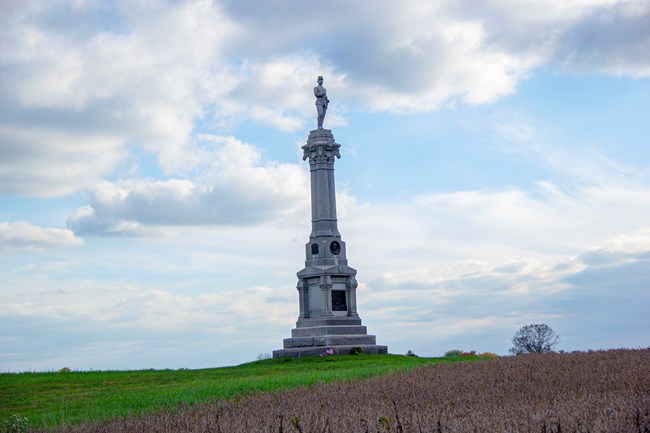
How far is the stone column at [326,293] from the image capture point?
36812mm

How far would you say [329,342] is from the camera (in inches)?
1377

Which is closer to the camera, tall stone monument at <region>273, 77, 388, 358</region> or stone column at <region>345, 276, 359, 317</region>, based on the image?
tall stone monument at <region>273, 77, 388, 358</region>

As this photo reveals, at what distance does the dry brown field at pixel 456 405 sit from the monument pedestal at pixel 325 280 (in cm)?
1818

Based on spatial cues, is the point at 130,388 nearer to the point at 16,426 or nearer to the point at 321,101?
the point at 16,426

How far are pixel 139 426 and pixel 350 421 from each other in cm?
293

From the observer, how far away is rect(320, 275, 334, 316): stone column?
36.8 m

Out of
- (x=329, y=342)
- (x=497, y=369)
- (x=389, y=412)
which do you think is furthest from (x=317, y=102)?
(x=389, y=412)

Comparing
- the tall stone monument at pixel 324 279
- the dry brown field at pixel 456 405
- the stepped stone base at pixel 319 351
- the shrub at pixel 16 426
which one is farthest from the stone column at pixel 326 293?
the shrub at pixel 16 426

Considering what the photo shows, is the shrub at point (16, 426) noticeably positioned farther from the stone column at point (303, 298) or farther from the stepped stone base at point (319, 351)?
the stone column at point (303, 298)

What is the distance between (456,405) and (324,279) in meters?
25.7

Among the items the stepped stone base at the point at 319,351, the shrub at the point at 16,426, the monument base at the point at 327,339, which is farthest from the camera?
the monument base at the point at 327,339

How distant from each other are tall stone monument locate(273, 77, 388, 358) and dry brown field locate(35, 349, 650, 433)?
18.2 meters

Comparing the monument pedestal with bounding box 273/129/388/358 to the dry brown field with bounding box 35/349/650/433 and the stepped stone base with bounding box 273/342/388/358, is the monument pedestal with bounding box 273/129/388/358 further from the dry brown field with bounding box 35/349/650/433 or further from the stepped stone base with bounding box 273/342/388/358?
the dry brown field with bounding box 35/349/650/433

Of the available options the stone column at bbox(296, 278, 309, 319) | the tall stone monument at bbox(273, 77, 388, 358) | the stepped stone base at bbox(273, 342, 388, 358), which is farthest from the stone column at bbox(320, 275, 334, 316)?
the stepped stone base at bbox(273, 342, 388, 358)
